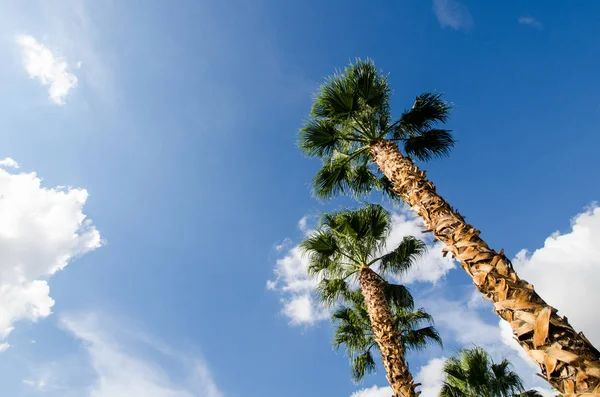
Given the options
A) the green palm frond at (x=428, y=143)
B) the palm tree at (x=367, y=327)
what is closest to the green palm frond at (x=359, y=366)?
the palm tree at (x=367, y=327)

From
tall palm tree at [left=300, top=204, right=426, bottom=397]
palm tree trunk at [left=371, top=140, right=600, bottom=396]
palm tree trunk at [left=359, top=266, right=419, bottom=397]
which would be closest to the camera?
palm tree trunk at [left=371, top=140, right=600, bottom=396]

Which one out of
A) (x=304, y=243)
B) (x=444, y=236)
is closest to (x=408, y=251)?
(x=304, y=243)

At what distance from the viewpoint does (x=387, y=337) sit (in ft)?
26.7

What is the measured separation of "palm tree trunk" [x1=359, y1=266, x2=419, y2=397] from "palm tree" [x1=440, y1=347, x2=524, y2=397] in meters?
5.91

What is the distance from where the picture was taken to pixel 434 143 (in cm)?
871

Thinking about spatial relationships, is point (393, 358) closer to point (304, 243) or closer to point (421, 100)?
point (304, 243)

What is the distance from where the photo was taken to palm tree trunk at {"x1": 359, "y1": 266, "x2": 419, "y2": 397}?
7.32 meters

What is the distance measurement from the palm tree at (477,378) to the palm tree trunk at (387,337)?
233 inches

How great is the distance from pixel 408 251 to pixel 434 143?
3.83m

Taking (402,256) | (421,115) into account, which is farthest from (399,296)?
(421,115)

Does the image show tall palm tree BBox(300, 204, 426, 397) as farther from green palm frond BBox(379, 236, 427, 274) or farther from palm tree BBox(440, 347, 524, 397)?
palm tree BBox(440, 347, 524, 397)

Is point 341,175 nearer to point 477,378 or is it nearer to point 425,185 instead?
point 425,185

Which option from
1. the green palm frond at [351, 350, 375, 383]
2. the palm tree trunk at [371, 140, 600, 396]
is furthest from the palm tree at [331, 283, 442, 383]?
the palm tree trunk at [371, 140, 600, 396]

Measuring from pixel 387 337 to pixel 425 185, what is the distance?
4699 millimetres
